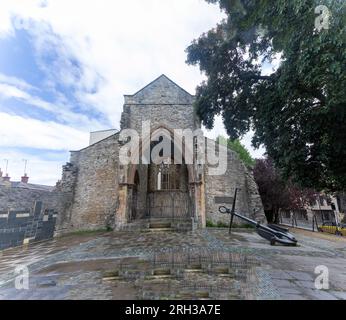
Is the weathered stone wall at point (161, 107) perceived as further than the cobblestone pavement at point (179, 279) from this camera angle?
Yes

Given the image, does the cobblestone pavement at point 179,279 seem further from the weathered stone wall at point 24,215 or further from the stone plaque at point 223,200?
the stone plaque at point 223,200

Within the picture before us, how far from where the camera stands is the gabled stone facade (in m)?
11.0

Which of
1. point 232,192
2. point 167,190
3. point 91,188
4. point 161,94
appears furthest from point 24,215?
point 232,192

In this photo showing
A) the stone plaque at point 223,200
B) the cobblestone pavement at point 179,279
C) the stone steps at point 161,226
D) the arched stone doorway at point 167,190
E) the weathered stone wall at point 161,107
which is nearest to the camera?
the cobblestone pavement at point 179,279

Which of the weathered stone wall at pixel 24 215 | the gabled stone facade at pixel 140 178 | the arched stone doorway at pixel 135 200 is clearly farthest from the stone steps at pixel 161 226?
the weathered stone wall at pixel 24 215

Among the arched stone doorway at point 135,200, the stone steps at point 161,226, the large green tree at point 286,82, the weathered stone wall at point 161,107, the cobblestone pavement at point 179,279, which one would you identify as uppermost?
the weathered stone wall at point 161,107

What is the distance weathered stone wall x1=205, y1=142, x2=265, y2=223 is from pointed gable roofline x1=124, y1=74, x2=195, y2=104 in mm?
4505

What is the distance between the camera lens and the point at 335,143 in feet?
14.2

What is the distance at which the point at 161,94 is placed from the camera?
1211 centimetres

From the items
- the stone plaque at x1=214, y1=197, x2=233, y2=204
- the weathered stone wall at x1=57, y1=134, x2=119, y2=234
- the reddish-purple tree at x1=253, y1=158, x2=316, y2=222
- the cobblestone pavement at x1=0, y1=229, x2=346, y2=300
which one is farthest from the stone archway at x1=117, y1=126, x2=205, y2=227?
the reddish-purple tree at x1=253, y1=158, x2=316, y2=222

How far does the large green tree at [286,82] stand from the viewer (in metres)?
3.33

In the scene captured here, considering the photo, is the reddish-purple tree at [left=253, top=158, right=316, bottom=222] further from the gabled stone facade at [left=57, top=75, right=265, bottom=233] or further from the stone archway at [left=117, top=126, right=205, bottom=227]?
the stone archway at [left=117, top=126, right=205, bottom=227]

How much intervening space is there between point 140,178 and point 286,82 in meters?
9.77
